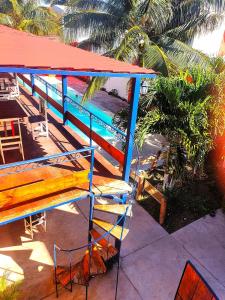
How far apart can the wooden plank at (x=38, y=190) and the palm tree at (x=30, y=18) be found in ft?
53.0

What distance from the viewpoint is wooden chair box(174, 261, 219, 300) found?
3.95m

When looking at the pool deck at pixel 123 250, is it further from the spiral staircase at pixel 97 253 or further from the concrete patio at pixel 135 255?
the spiral staircase at pixel 97 253

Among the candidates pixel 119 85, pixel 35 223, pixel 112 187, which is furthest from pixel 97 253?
pixel 119 85

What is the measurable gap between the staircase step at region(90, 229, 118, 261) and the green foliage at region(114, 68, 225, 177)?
2.61 m

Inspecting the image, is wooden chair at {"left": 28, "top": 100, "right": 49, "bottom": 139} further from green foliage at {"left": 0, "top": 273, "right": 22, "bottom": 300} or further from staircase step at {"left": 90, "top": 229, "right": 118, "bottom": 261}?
green foliage at {"left": 0, "top": 273, "right": 22, "bottom": 300}

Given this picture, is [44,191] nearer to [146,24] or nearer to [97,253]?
[97,253]

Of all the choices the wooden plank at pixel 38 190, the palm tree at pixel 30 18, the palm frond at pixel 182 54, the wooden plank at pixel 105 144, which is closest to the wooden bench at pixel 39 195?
the wooden plank at pixel 38 190

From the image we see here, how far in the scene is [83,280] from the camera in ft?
18.5

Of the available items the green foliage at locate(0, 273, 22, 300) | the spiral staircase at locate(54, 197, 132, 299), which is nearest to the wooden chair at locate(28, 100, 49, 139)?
the spiral staircase at locate(54, 197, 132, 299)

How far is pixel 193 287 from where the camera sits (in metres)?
4.26

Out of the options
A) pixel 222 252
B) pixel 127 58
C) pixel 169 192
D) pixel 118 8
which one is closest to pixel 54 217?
pixel 169 192

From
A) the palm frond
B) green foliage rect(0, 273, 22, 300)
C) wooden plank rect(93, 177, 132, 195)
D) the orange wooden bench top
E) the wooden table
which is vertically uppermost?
the palm frond

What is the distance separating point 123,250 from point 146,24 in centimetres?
1050

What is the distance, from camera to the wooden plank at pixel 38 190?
441 centimetres
